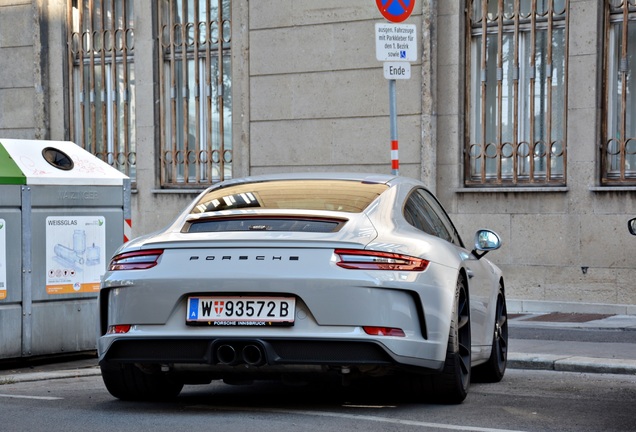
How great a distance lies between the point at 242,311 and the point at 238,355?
0.23 m

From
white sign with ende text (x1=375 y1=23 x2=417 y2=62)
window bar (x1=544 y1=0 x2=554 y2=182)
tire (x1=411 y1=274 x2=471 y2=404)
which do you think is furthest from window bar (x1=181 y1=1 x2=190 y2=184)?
tire (x1=411 y1=274 x2=471 y2=404)

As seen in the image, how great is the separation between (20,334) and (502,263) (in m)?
7.50

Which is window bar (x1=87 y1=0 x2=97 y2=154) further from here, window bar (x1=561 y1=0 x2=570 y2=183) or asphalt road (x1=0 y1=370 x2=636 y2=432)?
asphalt road (x1=0 y1=370 x2=636 y2=432)

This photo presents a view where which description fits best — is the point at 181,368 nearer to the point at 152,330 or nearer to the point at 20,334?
the point at 152,330

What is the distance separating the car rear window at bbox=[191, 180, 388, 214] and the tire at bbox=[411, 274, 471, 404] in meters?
0.74

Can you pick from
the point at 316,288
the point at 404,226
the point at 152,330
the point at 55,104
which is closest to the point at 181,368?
the point at 152,330

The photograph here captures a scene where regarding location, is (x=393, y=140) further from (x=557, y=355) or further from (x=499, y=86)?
(x=499, y=86)

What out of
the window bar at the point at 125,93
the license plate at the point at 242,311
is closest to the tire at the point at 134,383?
the license plate at the point at 242,311

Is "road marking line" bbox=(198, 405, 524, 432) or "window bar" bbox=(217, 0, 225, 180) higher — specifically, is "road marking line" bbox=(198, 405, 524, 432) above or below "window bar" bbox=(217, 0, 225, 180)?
below

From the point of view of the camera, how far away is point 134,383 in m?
7.36

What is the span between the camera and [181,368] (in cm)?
687

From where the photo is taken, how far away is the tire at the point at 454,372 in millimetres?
7016

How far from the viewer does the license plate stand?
6609mm

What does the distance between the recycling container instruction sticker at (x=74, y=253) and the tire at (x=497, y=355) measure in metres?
3.43
